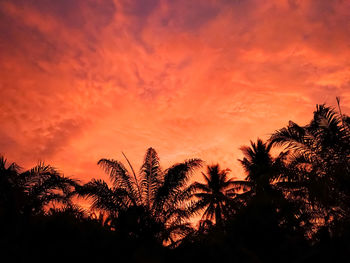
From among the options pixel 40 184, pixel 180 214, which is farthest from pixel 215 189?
pixel 40 184

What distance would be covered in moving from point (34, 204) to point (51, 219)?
3.14 meters

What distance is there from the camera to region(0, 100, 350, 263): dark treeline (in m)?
6.58

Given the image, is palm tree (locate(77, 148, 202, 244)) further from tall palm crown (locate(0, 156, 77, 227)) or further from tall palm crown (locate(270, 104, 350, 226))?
tall palm crown (locate(270, 104, 350, 226))

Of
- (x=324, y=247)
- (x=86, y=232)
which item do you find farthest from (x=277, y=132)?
(x=86, y=232)

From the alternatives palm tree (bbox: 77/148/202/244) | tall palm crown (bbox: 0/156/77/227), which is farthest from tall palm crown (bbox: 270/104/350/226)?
tall palm crown (bbox: 0/156/77/227)

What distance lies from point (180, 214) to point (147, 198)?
1702 millimetres

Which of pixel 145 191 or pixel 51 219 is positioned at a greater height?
pixel 145 191

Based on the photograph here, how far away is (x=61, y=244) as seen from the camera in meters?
6.71

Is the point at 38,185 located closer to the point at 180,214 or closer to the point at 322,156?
the point at 180,214

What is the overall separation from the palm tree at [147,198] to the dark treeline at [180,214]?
1.7 inches

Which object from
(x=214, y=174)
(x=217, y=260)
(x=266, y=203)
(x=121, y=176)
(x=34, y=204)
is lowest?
(x=217, y=260)

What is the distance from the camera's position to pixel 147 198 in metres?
11.5

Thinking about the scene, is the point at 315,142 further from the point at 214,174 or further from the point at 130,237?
the point at 214,174

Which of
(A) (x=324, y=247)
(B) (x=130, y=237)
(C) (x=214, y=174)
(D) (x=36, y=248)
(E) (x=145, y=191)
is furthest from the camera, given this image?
(C) (x=214, y=174)
